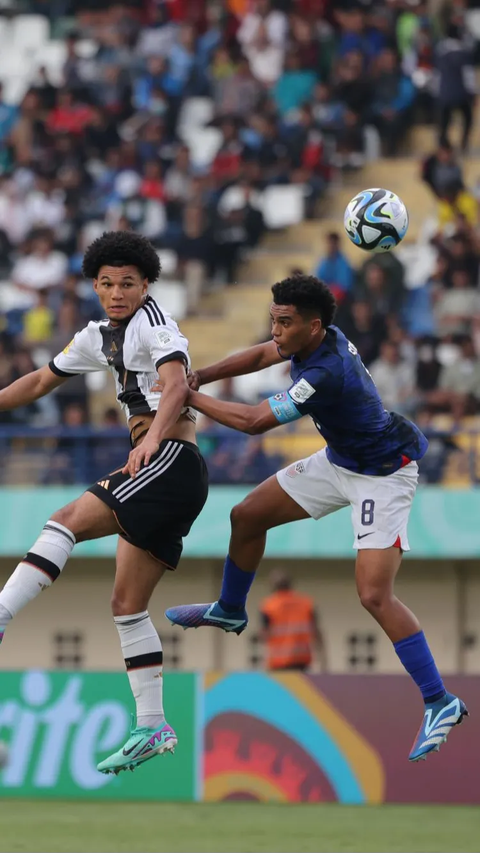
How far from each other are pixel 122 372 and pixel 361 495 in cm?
143

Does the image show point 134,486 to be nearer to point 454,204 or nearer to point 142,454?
point 142,454

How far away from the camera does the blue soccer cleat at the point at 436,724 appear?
8125 mm

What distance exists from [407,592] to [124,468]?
30.5ft

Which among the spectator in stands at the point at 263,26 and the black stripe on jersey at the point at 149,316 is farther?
the spectator in stands at the point at 263,26

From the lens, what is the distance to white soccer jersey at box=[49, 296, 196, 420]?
7.58m

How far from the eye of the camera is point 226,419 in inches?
302

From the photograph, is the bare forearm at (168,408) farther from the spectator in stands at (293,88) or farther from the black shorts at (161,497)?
the spectator in stands at (293,88)

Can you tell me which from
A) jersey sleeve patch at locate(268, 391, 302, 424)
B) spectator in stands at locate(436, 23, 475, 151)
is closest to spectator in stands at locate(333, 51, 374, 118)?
spectator in stands at locate(436, 23, 475, 151)

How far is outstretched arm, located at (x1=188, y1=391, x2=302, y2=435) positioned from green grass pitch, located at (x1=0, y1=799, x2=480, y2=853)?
11.4 feet

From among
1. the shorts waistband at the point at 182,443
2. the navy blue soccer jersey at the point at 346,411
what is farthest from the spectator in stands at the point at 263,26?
the shorts waistband at the point at 182,443

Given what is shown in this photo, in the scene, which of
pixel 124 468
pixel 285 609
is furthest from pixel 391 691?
pixel 124 468

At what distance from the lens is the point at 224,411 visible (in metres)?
7.66

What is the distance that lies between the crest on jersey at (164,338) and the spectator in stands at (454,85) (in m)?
10.9

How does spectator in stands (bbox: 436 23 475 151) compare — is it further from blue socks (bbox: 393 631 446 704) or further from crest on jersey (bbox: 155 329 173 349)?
crest on jersey (bbox: 155 329 173 349)
